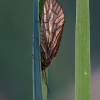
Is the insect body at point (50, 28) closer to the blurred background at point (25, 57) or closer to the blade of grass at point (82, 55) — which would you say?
the blade of grass at point (82, 55)

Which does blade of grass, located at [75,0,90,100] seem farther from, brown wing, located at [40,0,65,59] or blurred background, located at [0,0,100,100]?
blurred background, located at [0,0,100,100]

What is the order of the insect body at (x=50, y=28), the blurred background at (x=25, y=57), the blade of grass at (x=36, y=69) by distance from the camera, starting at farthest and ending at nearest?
the blurred background at (x=25, y=57) → the insect body at (x=50, y=28) → the blade of grass at (x=36, y=69)

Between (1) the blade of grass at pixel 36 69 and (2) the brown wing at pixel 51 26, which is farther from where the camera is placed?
(2) the brown wing at pixel 51 26

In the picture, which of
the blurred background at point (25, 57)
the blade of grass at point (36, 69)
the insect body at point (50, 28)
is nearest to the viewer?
the blade of grass at point (36, 69)

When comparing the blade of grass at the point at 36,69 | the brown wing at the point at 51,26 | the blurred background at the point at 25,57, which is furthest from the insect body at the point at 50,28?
the blurred background at the point at 25,57

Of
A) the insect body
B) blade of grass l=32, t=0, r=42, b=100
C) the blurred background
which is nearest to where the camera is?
blade of grass l=32, t=0, r=42, b=100

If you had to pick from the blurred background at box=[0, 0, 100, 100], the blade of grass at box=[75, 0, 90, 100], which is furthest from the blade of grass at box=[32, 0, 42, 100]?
the blurred background at box=[0, 0, 100, 100]
